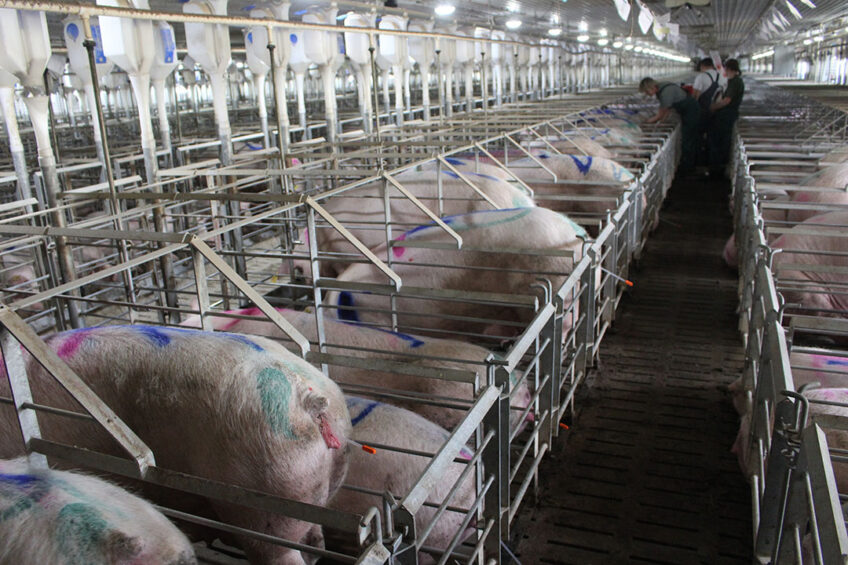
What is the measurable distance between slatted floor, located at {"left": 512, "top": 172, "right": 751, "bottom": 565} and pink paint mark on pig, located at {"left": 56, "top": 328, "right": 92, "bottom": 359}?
72.3 inches

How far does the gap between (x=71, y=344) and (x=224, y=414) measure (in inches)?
28.9

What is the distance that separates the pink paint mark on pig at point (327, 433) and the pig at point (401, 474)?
0.38 meters

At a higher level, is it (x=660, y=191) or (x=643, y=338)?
(x=660, y=191)

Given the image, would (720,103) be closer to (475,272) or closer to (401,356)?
(475,272)

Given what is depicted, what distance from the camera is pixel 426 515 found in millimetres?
2373

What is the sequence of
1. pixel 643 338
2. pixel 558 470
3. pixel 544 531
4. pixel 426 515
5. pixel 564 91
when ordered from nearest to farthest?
pixel 426 515, pixel 544 531, pixel 558 470, pixel 643 338, pixel 564 91

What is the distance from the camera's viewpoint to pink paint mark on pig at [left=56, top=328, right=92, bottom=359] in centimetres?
219

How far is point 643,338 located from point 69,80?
11107mm

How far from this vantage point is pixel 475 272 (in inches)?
167

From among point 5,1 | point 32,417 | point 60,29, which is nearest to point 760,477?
point 32,417

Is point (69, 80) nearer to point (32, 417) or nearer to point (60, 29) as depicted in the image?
point (60, 29)

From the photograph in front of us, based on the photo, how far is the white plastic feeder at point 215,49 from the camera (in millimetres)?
5559

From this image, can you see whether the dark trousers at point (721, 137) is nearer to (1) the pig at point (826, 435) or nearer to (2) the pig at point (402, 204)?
(2) the pig at point (402, 204)

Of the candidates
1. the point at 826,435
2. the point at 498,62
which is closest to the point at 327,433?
the point at 826,435
